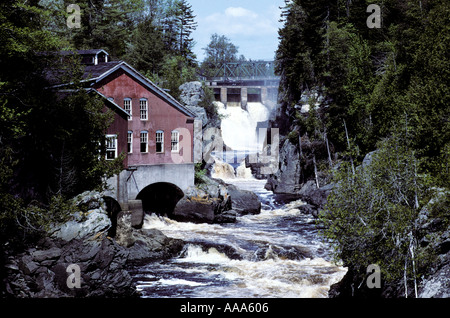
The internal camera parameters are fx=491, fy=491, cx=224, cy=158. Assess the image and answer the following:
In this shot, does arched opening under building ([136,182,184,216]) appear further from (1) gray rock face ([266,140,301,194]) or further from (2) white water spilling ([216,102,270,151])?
(2) white water spilling ([216,102,270,151])

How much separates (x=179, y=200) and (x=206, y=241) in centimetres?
923

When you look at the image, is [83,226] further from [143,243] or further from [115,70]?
[115,70]

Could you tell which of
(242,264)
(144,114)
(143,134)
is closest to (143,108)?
(144,114)

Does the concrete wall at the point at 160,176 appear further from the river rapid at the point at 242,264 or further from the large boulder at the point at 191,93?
the large boulder at the point at 191,93

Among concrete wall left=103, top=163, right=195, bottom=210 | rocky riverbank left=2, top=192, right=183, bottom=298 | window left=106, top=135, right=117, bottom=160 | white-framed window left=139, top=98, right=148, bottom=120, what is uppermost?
white-framed window left=139, top=98, right=148, bottom=120

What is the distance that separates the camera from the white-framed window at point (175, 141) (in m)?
43.0

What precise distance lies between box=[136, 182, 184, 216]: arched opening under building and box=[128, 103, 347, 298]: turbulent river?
6.07 ft

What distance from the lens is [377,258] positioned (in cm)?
1880

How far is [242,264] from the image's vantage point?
2930 cm

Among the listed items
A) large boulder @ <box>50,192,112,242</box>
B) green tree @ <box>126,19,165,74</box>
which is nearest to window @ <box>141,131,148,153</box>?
large boulder @ <box>50,192,112,242</box>

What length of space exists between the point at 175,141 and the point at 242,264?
16807 mm

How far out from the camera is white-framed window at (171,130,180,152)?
4297cm

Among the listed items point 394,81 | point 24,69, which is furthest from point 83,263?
point 394,81
